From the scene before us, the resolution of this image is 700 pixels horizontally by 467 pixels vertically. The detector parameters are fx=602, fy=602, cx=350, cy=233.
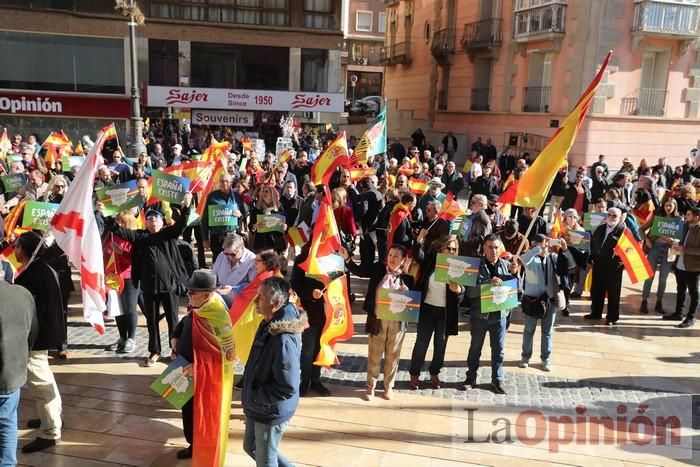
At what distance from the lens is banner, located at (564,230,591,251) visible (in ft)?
28.1

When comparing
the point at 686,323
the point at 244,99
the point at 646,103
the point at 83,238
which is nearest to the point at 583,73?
the point at 646,103

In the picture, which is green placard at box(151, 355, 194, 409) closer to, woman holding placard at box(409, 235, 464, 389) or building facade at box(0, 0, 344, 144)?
woman holding placard at box(409, 235, 464, 389)

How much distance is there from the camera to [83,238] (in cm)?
544

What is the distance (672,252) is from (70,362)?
8.67 m

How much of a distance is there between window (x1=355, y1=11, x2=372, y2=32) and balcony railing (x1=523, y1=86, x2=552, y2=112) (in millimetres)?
32862

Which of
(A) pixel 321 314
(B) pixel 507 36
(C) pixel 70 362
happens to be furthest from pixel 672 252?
(B) pixel 507 36

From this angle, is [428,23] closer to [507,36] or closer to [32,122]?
[507,36]

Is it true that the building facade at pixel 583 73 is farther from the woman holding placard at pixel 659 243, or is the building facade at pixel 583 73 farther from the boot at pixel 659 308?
→ the boot at pixel 659 308

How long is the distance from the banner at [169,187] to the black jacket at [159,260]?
3.42ft

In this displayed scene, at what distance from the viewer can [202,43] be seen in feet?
83.4

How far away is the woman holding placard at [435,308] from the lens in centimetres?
634

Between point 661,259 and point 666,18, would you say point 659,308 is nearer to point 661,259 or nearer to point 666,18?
point 661,259

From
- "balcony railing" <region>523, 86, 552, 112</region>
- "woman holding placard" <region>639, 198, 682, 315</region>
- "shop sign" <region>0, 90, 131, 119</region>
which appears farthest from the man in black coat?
"balcony railing" <region>523, 86, 552, 112</region>

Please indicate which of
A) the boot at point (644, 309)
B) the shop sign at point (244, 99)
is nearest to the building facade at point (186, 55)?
the shop sign at point (244, 99)
